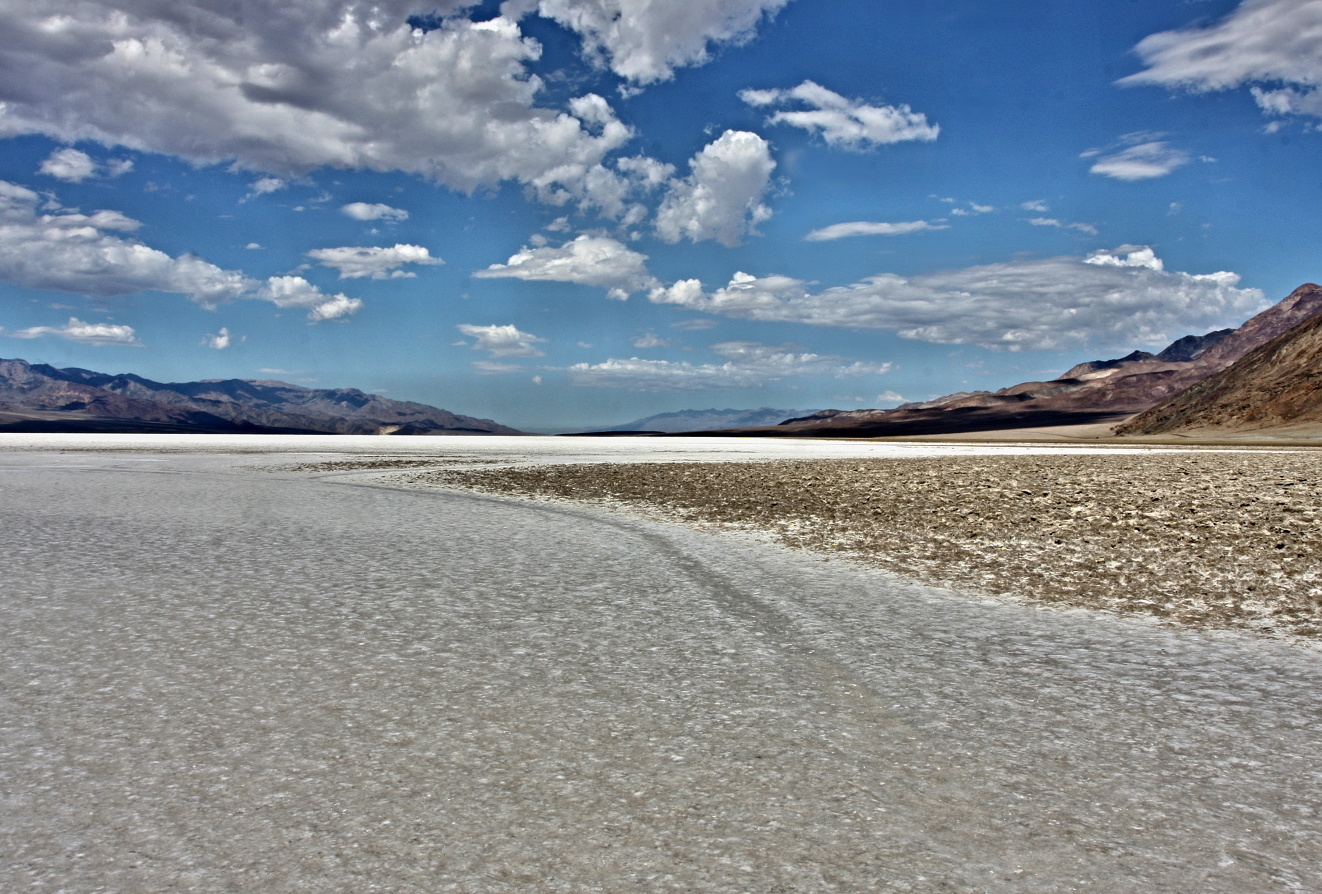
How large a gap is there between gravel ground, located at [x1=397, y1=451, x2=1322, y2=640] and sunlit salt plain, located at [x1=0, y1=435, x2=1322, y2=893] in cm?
157

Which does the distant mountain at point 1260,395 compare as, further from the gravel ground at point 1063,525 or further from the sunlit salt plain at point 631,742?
the sunlit salt plain at point 631,742

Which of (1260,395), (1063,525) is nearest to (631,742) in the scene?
(1063,525)

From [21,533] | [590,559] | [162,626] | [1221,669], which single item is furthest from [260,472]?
[1221,669]

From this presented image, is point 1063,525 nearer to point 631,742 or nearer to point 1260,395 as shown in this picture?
point 631,742

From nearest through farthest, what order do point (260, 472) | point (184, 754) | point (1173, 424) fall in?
1. point (184, 754)
2. point (260, 472)
3. point (1173, 424)

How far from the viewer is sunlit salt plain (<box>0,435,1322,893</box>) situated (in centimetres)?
Result: 360

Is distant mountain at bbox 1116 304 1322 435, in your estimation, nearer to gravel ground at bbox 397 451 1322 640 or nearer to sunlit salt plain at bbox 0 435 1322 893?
gravel ground at bbox 397 451 1322 640

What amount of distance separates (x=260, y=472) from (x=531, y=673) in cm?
2915

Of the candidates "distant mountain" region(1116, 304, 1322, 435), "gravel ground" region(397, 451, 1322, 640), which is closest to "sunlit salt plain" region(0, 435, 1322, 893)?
"gravel ground" region(397, 451, 1322, 640)

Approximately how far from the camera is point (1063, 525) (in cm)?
1450

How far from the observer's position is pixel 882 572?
11.0 metres

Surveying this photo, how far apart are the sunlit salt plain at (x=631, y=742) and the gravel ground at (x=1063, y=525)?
1568 millimetres

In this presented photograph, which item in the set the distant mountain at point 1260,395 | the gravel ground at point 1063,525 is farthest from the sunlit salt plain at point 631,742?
the distant mountain at point 1260,395

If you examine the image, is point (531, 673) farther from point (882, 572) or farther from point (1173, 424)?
point (1173, 424)
